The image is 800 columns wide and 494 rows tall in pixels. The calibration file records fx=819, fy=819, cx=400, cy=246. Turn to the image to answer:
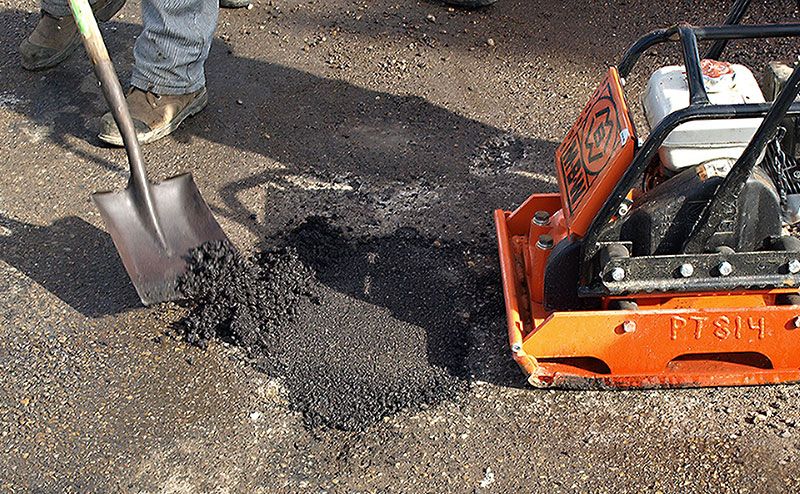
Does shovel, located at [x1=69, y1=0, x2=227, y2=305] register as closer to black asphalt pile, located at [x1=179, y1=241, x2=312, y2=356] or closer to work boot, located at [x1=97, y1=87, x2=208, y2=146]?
black asphalt pile, located at [x1=179, y1=241, x2=312, y2=356]

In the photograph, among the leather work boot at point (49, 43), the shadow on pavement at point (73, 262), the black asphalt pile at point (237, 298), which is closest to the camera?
the black asphalt pile at point (237, 298)

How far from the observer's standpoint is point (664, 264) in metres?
2.77

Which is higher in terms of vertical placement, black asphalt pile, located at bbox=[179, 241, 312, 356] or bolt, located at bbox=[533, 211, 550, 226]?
bolt, located at bbox=[533, 211, 550, 226]

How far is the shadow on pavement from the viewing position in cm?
353

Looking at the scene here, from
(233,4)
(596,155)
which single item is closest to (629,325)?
(596,155)

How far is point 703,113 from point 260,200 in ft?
7.45

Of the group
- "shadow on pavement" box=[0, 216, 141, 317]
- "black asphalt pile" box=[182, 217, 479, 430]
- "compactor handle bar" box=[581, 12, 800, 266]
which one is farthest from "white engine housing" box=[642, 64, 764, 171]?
"shadow on pavement" box=[0, 216, 141, 317]

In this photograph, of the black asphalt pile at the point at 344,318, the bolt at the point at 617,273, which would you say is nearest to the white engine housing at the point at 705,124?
the bolt at the point at 617,273

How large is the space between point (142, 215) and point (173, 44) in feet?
4.60

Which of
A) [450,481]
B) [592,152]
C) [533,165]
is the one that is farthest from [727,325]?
[533,165]

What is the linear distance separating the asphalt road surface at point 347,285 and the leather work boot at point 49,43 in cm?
8

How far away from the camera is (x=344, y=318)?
3.37 m

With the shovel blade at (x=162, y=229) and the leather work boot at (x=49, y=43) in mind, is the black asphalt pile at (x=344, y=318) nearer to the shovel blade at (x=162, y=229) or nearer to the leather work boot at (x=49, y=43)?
the shovel blade at (x=162, y=229)

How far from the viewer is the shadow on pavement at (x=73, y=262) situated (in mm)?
3525
